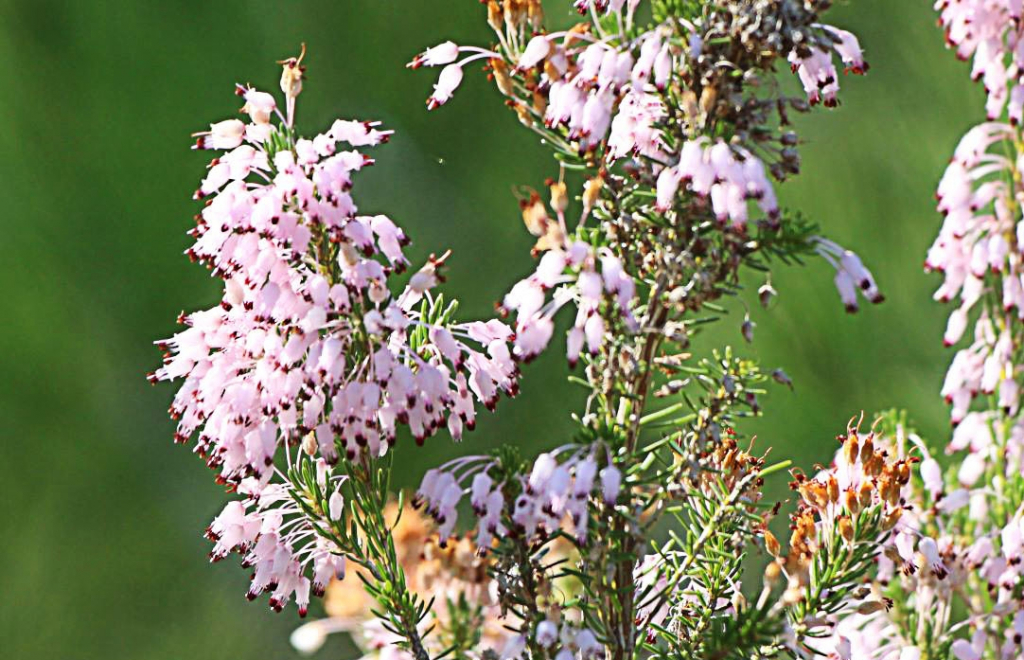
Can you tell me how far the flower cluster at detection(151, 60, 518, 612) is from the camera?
1.78ft

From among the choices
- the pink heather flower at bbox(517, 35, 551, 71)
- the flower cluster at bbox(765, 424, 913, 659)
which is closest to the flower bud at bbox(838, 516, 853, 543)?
the flower cluster at bbox(765, 424, 913, 659)

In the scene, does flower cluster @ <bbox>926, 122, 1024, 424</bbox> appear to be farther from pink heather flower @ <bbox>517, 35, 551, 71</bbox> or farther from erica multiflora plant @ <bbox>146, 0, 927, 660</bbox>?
pink heather flower @ <bbox>517, 35, 551, 71</bbox>

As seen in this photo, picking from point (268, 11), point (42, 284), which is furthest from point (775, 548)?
point (268, 11)

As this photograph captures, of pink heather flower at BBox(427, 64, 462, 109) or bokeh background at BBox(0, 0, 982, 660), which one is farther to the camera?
bokeh background at BBox(0, 0, 982, 660)

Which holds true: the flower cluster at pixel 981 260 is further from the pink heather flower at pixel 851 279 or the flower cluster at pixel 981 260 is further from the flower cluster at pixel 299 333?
the flower cluster at pixel 299 333

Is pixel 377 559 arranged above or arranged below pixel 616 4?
below

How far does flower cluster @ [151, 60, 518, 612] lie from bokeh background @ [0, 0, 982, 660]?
975 millimetres

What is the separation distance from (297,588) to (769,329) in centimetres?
100

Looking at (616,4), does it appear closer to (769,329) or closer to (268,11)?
(769,329)

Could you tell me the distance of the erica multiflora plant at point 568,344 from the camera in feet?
1.71

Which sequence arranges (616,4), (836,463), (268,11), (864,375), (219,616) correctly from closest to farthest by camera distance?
(616,4) < (836,463) < (864,375) < (219,616) < (268,11)

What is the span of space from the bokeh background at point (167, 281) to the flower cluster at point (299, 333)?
97cm

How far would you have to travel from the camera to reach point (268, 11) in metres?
1.85

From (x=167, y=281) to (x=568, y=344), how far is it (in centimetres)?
133
